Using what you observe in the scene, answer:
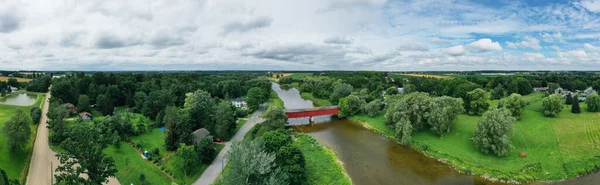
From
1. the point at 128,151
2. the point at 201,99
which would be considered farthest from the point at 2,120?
the point at 201,99

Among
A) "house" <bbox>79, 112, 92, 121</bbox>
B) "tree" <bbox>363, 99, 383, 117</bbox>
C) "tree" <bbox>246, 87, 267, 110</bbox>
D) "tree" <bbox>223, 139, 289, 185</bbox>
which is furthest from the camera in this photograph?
"tree" <bbox>246, 87, 267, 110</bbox>

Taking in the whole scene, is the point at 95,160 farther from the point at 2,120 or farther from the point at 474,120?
the point at 474,120

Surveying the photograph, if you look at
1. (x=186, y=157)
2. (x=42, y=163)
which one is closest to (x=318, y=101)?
(x=186, y=157)

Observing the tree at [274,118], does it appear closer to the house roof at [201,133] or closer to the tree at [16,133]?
the house roof at [201,133]

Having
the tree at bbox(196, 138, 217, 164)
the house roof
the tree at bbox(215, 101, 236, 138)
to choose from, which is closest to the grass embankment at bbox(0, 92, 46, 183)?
the tree at bbox(196, 138, 217, 164)

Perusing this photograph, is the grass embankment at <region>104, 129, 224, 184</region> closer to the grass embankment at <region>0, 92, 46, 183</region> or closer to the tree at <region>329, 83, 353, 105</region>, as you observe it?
the grass embankment at <region>0, 92, 46, 183</region>

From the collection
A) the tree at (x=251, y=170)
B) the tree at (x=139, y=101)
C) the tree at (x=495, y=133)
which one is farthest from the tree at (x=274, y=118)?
the tree at (x=139, y=101)
